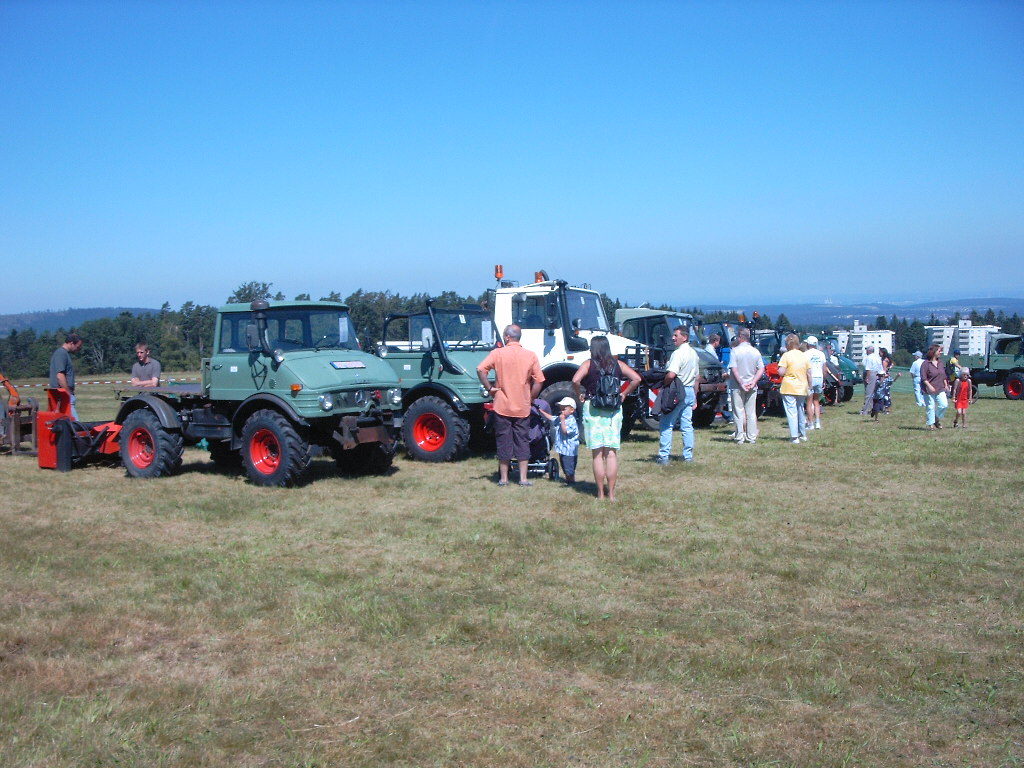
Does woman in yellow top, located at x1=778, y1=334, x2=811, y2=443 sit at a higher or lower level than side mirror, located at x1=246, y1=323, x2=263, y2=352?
lower

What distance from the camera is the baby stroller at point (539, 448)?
10.1 metres

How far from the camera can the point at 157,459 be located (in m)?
10.4

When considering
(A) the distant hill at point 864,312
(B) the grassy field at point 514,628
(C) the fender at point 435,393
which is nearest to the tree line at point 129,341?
(C) the fender at point 435,393

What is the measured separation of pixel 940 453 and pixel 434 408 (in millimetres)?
6735

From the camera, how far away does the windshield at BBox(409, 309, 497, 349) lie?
39.3 ft

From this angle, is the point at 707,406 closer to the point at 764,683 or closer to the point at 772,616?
the point at 772,616

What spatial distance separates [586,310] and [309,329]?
4462 mm

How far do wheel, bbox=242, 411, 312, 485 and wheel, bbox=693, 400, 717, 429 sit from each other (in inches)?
330

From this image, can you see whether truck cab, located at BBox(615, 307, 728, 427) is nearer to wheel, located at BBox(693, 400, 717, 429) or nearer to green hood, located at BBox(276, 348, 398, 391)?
wheel, located at BBox(693, 400, 717, 429)

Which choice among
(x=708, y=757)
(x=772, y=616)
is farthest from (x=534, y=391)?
(x=708, y=757)

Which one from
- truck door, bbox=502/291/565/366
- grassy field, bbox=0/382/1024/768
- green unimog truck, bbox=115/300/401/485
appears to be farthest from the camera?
truck door, bbox=502/291/565/366

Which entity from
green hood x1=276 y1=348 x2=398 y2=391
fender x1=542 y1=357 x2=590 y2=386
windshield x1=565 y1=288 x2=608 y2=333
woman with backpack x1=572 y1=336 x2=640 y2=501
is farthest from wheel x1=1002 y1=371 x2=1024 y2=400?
green hood x1=276 y1=348 x2=398 y2=391

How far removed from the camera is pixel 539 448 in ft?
33.6

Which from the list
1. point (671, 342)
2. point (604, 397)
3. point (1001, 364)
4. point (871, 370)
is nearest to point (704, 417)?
point (671, 342)
